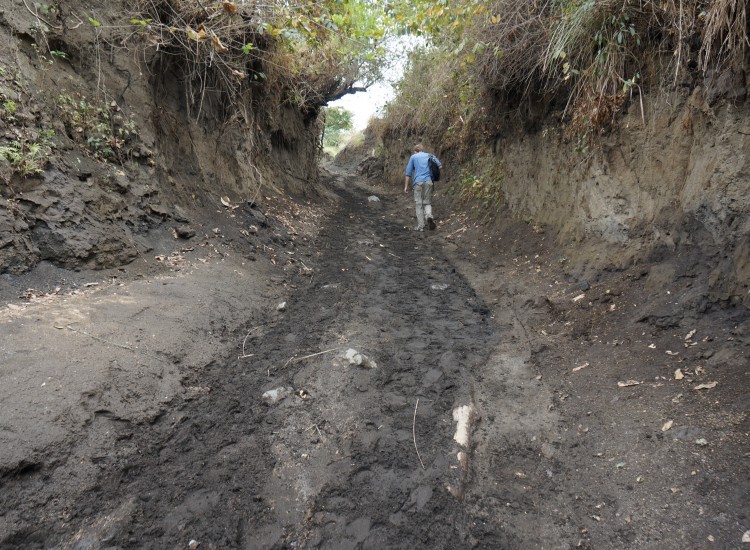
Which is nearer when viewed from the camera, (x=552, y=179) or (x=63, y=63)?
(x=63, y=63)

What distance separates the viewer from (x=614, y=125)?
4.79 m

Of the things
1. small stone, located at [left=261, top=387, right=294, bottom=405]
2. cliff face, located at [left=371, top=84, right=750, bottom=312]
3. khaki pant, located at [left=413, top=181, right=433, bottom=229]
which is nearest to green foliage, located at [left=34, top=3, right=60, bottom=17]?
small stone, located at [left=261, top=387, right=294, bottom=405]

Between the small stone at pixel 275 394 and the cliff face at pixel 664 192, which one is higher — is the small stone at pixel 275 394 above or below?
below

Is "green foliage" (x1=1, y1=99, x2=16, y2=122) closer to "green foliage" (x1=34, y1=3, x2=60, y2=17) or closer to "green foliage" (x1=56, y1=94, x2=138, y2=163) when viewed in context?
"green foliage" (x1=56, y1=94, x2=138, y2=163)

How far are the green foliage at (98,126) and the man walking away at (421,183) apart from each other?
522 cm

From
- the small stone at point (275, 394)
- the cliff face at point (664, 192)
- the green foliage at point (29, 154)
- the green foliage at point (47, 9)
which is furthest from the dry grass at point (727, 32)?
the green foliage at point (47, 9)

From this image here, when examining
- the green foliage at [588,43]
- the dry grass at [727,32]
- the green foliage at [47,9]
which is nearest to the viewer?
the dry grass at [727,32]

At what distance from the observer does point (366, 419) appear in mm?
3166

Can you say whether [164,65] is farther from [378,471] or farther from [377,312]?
[378,471]

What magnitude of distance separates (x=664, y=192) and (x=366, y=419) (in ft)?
11.9

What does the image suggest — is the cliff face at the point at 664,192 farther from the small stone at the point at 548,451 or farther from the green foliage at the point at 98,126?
the green foliage at the point at 98,126

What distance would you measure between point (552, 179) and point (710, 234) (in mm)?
2936

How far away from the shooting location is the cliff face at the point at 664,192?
134 inches

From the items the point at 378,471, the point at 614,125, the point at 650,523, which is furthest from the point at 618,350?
the point at 614,125
